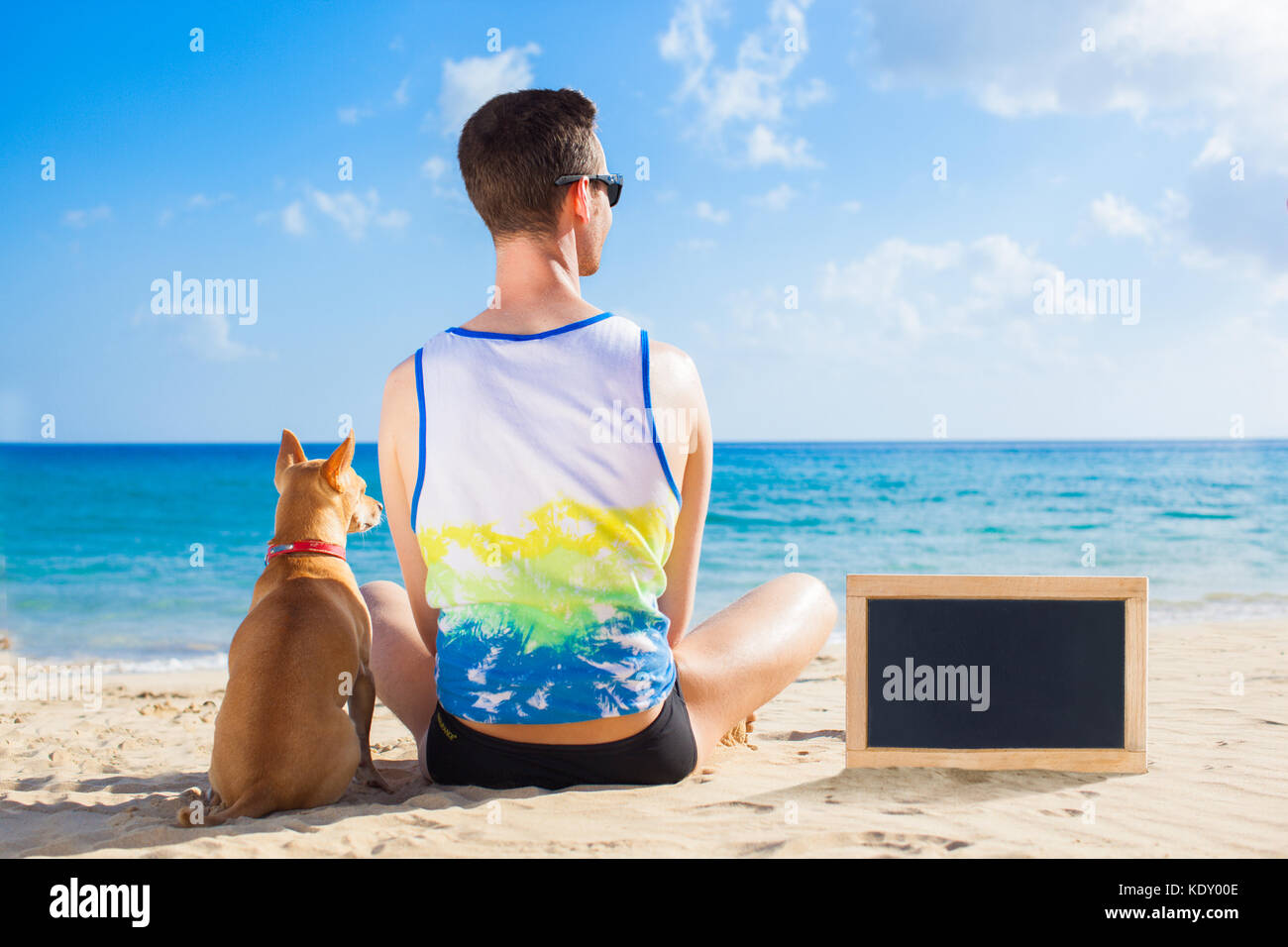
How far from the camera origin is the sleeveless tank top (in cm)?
224

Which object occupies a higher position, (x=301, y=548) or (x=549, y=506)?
(x=549, y=506)

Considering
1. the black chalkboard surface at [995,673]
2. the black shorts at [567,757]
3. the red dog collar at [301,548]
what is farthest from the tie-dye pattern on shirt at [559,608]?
the black chalkboard surface at [995,673]

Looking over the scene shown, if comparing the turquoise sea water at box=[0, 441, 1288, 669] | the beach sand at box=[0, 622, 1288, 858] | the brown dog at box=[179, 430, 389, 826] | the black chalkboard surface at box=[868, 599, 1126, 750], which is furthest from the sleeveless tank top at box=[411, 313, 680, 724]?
the turquoise sea water at box=[0, 441, 1288, 669]

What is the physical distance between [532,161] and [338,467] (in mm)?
1342

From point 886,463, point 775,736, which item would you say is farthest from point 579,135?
point 886,463

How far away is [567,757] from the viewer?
248 centimetres

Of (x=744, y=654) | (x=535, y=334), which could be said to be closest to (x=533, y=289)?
(x=535, y=334)

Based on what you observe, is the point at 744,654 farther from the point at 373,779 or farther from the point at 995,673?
the point at 373,779

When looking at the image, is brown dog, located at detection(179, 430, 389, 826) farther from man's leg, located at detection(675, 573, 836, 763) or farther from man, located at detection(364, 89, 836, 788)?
man's leg, located at detection(675, 573, 836, 763)

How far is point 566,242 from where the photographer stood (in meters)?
2.45

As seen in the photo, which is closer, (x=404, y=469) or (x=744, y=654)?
(x=404, y=469)

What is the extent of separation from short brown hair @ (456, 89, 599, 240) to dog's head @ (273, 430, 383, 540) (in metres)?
1.05
